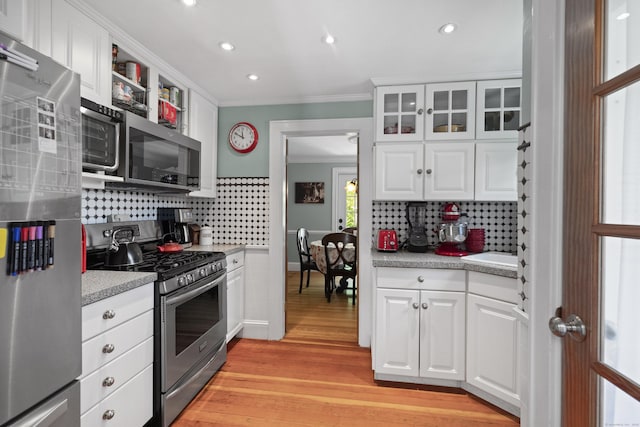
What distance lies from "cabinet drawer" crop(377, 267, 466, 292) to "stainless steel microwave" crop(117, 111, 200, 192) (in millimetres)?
1650

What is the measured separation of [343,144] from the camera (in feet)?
16.7

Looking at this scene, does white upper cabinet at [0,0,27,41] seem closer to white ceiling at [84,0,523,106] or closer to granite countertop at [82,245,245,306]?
white ceiling at [84,0,523,106]

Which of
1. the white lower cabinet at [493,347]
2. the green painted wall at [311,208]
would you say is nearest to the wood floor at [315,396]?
the white lower cabinet at [493,347]

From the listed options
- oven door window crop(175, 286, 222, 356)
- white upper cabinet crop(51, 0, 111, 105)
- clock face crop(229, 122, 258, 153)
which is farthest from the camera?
clock face crop(229, 122, 258, 153)

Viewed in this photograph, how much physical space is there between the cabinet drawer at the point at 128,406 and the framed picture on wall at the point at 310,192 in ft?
16.2

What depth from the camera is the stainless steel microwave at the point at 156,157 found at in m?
1.77

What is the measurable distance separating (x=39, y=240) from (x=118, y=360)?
78 cm

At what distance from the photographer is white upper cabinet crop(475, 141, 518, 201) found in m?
2.35

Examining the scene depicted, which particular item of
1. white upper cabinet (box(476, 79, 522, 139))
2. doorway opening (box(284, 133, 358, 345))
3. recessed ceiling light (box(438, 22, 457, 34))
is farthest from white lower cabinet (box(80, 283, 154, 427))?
doorway opening (box(284, 133, 358, 345))

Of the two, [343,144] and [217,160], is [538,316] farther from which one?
[343,144]

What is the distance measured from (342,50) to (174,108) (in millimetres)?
1357

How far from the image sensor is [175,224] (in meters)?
2.72

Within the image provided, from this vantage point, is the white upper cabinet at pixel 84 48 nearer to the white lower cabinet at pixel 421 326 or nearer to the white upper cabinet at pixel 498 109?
the white lower cabinet at pixel 421 326

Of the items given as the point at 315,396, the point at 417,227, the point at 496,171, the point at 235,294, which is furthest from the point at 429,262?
the point at 235,294
